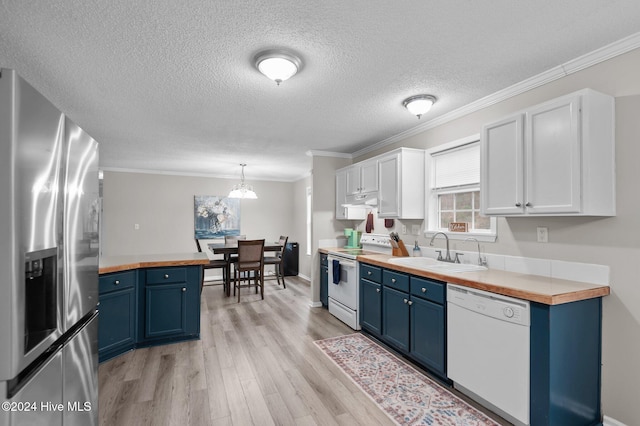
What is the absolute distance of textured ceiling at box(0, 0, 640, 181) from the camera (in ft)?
5.41

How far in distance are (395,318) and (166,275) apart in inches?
95.6

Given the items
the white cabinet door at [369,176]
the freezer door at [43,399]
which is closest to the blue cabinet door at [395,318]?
the white cabinet door at [369,176]

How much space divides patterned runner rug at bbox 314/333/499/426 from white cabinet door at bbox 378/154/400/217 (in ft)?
4.93

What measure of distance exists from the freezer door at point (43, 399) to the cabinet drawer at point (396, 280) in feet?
8.12

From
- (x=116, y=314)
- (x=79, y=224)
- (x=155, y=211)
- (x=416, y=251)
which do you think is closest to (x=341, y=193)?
(x=416, y=251)

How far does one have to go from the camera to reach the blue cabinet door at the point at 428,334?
99.7 inches

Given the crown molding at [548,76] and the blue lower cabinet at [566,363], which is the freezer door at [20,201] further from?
the crown molding at [548,76]

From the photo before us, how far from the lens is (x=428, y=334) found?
2.67 metres

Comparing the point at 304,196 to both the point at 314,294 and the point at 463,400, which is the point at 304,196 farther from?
the point at 463,400

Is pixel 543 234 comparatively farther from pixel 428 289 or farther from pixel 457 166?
pixel 457 166

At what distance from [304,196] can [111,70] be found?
16.7 feet

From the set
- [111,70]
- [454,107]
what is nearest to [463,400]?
[454,107]

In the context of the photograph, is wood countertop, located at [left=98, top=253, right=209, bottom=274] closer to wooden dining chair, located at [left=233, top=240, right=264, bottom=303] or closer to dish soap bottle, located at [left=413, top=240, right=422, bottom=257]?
wooden dining chair, located at [left=233, top=240, right=264, bottom=303]

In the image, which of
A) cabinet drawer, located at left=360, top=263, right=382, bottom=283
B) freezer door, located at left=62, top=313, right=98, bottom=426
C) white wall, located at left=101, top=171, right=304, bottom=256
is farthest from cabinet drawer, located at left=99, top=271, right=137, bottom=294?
white wall, located at left=101, top=171, right=304, bottom=256
